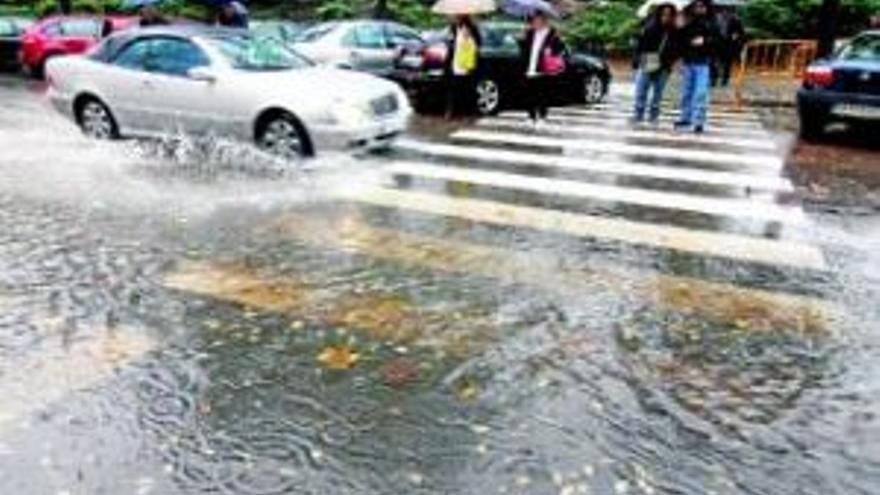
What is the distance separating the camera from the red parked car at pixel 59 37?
24.6 metres

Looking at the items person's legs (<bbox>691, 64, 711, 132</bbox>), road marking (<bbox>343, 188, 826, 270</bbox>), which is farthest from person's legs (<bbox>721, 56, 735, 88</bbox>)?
road marking (<bbox>343, 188, 826, 270</bbox>)

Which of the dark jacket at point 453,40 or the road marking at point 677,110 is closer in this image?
the dark jacket at point 453,40

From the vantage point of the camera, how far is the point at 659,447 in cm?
531

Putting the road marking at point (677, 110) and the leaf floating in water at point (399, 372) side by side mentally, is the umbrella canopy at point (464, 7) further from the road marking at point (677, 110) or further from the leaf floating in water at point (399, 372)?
the leaf floating in water at point (399, 372)

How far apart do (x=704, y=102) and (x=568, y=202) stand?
569cm

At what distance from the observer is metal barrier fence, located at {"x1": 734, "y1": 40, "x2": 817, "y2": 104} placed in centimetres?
2411

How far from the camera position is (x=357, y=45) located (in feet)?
62.4

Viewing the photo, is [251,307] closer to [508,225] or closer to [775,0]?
[508,225]

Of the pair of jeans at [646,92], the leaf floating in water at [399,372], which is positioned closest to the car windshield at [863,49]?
the pair of jeans at [646,92]

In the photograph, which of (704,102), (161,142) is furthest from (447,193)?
(704,102)

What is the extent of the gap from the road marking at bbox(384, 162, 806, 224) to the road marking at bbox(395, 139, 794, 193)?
84 cm

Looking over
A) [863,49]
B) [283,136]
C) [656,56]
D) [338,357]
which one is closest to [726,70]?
[656,56]

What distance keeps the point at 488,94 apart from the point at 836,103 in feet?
17.3

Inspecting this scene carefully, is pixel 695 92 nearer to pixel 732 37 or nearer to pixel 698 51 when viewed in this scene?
pixel 698 51
